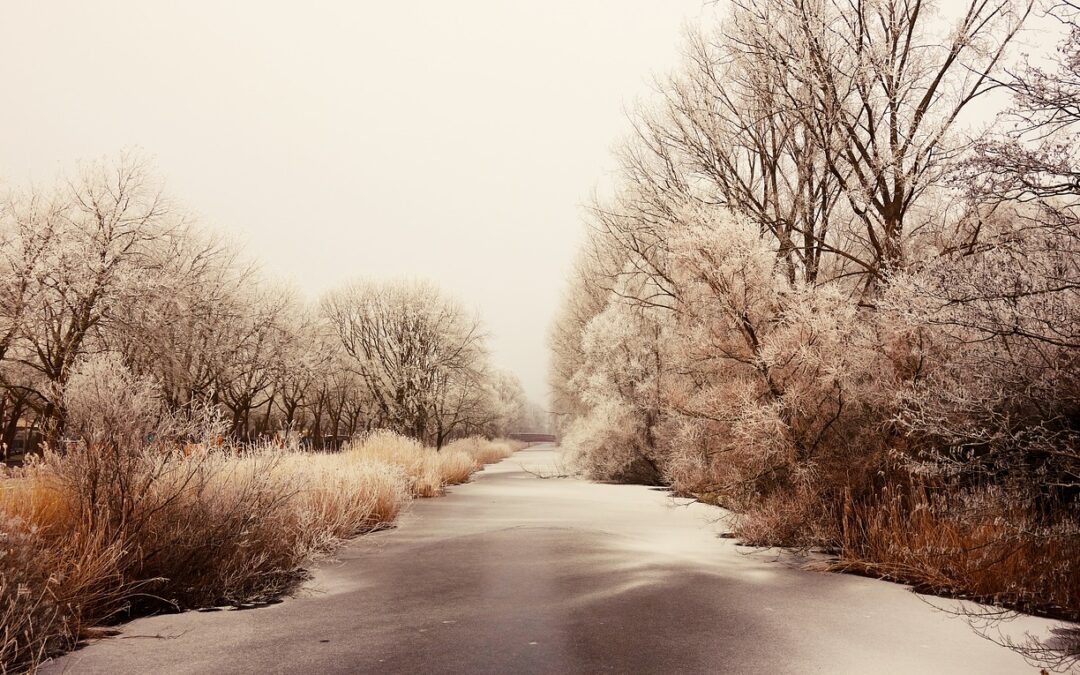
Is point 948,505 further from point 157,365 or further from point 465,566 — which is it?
point 157,365

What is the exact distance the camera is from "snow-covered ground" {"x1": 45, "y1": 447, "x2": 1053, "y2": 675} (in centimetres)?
416

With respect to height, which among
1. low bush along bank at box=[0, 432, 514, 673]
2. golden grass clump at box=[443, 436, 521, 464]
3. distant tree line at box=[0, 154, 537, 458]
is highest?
distant tree line at box=[0, 154, 537, 458]

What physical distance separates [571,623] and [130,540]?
12.8 feet

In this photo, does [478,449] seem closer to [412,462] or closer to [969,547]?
[412,462]

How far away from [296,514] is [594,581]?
3.96 metres

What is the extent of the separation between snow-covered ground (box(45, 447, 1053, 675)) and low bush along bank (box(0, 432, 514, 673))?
351mm

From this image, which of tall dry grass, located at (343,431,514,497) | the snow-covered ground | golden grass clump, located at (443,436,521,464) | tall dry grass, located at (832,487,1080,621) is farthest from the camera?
golden grass clump, located at (443,436,521,464)

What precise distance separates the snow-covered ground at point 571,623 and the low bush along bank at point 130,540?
351 millimetres

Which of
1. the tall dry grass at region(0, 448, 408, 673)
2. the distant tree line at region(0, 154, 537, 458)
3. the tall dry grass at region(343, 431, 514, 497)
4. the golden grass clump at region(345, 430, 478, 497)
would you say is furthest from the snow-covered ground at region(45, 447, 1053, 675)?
the tall dry grass at region(343, 431, 514, 497)

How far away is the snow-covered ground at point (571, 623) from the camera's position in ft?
13.7

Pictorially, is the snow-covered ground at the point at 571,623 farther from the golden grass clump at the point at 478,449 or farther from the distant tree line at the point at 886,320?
the golden grass clump at the point at 478,449

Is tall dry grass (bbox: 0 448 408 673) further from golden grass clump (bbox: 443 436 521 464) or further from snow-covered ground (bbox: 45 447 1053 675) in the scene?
golden grass clump (bbox: 443 436 521 464)

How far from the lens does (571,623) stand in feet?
16.6

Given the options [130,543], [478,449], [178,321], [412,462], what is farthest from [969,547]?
[478,449]
